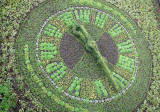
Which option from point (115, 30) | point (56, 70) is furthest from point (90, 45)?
point (115, 30)

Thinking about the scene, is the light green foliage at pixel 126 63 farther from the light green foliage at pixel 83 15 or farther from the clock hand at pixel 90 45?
the light green foliage at pixel 83 15

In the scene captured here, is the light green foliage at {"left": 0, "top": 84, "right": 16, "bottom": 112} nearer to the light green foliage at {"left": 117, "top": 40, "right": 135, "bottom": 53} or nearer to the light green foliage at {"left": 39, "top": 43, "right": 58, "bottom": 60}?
the light green foliage at {"left": 39, "top": 43, "right": 58, "bottom": 60}

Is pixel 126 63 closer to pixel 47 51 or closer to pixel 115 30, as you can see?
pixel 115 30

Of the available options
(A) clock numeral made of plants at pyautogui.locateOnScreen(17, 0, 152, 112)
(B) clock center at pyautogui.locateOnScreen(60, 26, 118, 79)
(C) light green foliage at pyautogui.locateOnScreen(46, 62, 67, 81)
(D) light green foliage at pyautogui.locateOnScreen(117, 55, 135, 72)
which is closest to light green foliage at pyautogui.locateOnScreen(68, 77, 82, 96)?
(A) clock numeral made of plants at pyautogui.locateOnScreen(17, 0, 152, 112)

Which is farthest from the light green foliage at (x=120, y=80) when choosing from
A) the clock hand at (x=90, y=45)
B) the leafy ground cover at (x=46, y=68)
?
the clock hand at (x=90, y=45)

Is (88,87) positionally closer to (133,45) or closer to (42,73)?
(42,73)

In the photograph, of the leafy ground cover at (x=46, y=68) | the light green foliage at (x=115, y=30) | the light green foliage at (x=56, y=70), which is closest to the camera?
the leafy ground cover at (x=46, y=68)

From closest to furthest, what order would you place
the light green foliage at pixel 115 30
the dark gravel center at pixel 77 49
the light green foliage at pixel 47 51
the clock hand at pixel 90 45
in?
the clock hand at pixel 90 45, the light green foliage at pixel 47 51, the dark gravel center at pixel 77 49, the light green foliage at pixel 115 30
